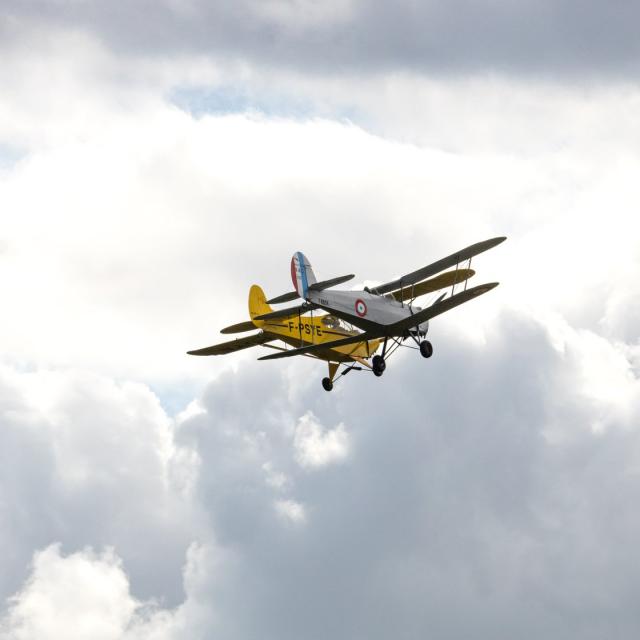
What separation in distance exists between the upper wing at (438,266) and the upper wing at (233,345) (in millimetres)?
8840

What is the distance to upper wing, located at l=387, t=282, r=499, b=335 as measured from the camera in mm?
55938

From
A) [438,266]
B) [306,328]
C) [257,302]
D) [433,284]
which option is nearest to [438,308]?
[438,266]

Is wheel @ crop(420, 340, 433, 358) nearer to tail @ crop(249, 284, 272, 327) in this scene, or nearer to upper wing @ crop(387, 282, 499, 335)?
upper wing @ crop(387, 282, 499, 335)

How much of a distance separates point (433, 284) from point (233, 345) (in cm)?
1264

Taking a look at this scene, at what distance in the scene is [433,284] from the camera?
201 feet

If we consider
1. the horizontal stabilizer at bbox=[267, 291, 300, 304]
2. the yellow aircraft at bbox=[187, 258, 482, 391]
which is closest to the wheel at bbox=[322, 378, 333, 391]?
the yellow aircraft at bbox=[187, 258, 482, 391]

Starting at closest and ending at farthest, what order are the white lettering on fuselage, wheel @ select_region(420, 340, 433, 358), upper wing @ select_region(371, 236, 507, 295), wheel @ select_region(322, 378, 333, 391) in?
upper wing @ select_region(371, 236, 507, 295)
wheel @ select_region(420, 340, 433, 358)
the white lettering on fuselage
wheel @ select_region(322, 378, 333, 391)

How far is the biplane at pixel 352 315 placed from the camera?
5569 cm

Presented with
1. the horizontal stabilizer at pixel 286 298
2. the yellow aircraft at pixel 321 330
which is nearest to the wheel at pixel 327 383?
the yellow aircraft at pixel 321 330

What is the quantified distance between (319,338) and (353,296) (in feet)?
24.2

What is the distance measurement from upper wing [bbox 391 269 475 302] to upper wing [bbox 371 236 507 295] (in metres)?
0.78

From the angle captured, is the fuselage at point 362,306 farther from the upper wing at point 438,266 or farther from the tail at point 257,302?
the tail at point 257,302

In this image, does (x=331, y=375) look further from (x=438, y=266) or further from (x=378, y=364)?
(x=438, y=266)

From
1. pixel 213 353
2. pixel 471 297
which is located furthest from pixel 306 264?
pixel 213 353
